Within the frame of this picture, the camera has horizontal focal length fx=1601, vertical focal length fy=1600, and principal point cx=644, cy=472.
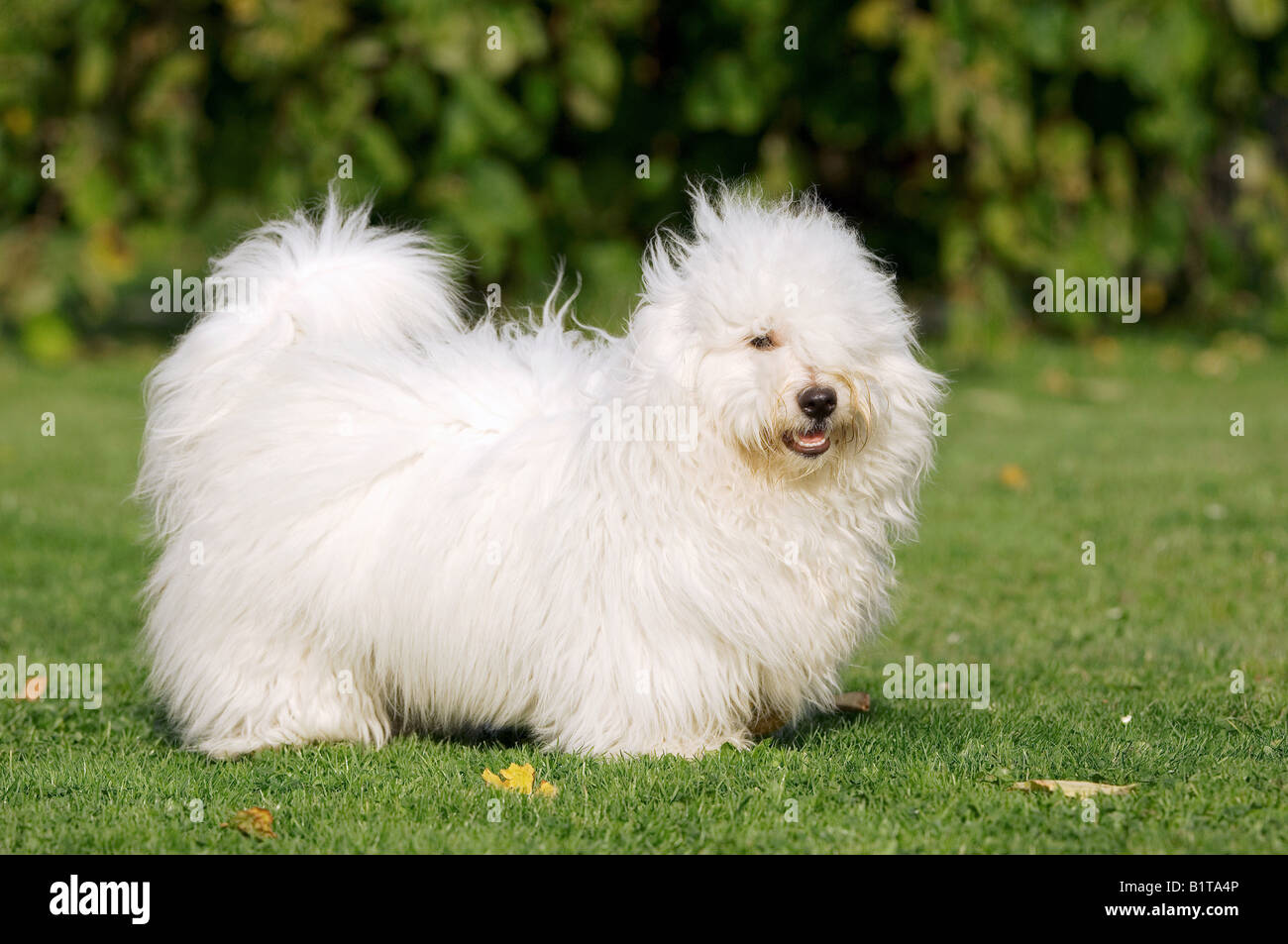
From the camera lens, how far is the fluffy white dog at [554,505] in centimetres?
456

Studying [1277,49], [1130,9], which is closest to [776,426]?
[1130,9]

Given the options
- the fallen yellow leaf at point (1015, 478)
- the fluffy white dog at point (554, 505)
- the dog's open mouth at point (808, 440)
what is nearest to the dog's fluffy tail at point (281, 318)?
the fluffy white dog at point (554, 505)

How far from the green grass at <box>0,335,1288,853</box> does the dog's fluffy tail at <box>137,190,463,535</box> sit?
1.05 m

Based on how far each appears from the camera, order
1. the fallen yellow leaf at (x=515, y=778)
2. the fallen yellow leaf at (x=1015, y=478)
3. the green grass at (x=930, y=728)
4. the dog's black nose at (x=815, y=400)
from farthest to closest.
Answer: the fallen yellow leaf at (x=1015, y=478) < the fallen yellow leaf at (x=515, y=778) < the dog's black nose at (x=815, y=400) < the green grass at (x=930, y=728)

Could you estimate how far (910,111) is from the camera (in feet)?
38.3

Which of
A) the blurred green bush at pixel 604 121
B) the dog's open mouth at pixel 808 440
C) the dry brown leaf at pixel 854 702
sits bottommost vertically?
the dry brown leaf at pixel 854 702

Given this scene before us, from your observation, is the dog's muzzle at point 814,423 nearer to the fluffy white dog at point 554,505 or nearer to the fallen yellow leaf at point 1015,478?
the fluffy white dog at point 554,505

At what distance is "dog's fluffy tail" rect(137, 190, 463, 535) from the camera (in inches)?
206

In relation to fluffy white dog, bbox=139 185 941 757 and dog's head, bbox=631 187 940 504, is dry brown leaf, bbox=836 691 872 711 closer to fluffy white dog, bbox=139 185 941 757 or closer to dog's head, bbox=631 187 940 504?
fluffy white dog, bbox=139 185 941 757

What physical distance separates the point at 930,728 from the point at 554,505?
58.1 inches

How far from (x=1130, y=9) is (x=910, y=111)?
6.06 ft

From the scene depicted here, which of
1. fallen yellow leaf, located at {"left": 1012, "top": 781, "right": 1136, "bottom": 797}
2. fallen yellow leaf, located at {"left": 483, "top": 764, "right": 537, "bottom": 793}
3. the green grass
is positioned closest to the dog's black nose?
the green grass

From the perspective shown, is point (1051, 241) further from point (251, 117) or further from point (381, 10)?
point (251, 117)

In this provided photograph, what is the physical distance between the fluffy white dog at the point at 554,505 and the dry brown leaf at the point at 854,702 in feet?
2.07
